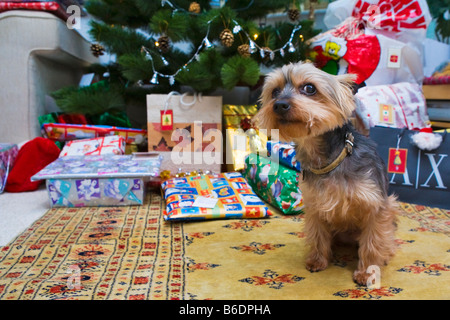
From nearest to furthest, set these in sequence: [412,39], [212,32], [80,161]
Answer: [80,161] < [212,32] < [412,39]

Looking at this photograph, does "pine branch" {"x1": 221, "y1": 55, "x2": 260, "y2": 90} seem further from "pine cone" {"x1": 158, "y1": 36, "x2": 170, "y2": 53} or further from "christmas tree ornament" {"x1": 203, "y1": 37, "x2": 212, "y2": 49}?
"pine cone" {"x1": 158, "y1": 36, "x2": 170, "y2": 53}

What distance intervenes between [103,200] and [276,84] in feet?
3.39

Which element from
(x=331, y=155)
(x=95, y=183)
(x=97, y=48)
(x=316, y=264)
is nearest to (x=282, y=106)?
(x=331, y=155)

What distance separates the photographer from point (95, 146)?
6.47 ft

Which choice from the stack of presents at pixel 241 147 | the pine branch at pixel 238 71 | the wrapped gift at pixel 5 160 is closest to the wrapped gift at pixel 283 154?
the stack of presents at pixel 241 147

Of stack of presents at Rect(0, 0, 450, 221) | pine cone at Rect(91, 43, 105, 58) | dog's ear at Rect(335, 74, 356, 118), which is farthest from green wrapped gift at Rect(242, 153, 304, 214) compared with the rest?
pine cone at Rect(91, 43, 105, 58)

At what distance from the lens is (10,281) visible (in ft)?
3.16

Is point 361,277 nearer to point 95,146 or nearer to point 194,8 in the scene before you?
point 95,146

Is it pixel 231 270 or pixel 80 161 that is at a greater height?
pixel 80 161

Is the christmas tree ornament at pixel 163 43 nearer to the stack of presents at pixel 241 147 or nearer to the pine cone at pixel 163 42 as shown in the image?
the pine cone at pixel 163 42

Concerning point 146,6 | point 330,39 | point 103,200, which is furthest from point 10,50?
point 330,39

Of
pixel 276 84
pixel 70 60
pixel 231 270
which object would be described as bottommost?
pixel 231 270

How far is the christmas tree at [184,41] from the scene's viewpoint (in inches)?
73.2

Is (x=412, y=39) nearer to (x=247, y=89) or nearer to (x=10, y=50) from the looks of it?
(x=247, y=89)
